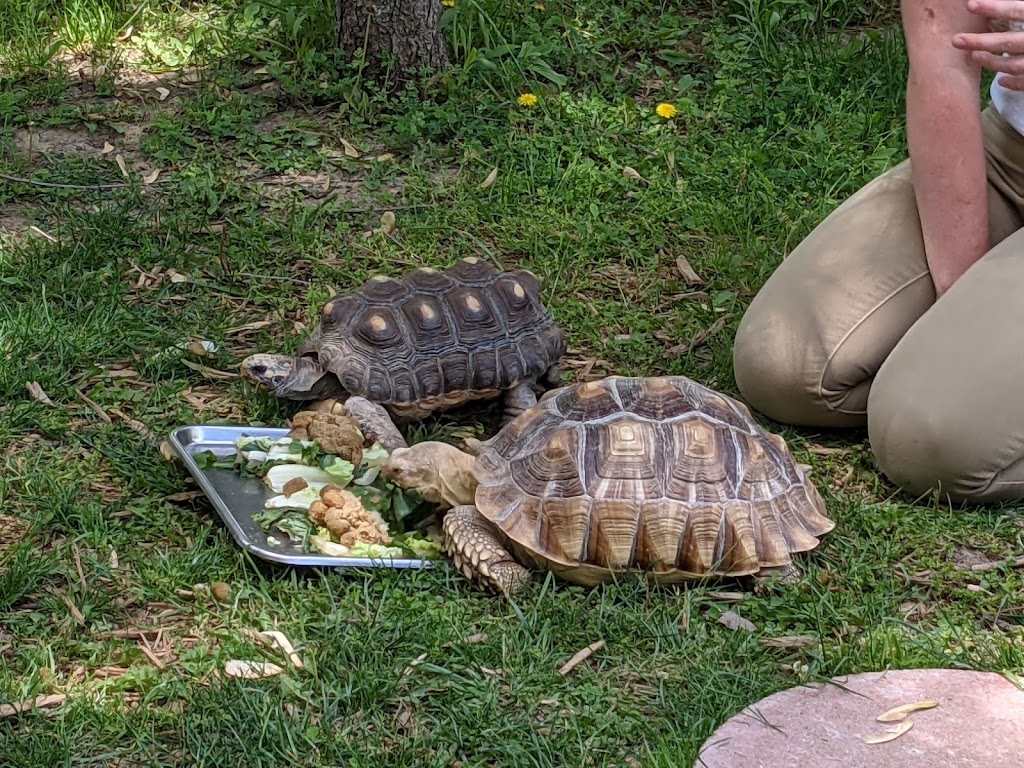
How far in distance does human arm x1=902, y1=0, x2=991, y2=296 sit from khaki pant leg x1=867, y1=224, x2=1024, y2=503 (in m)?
0.15

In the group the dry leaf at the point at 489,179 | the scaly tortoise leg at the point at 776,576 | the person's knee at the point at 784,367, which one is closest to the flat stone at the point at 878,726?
the scaly tortoise leg at the point at 776,576

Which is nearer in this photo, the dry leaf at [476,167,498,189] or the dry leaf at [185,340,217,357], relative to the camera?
the dry leaf at [185,340,217,357]

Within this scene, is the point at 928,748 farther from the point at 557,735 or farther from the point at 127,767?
the point at 127,767

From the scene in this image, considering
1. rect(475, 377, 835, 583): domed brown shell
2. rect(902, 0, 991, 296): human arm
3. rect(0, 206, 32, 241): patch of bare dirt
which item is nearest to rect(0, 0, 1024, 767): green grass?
rect(0, 206, 32, 241): patch of bare dirt

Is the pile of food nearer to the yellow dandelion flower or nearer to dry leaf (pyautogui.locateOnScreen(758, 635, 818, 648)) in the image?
dry leaf (pyautogui.locateOnScreen(758, 635, 818, 648))

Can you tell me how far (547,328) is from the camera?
4.22 m

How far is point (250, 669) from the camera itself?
9.82 feet

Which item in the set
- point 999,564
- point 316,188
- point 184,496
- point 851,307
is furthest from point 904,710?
point 316,188

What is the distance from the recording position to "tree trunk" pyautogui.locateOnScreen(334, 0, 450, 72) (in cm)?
593

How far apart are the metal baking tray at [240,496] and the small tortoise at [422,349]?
25 centimetres

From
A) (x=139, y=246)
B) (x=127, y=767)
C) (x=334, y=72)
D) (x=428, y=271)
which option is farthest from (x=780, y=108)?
(x=127, y=767)

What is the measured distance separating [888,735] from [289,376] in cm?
216

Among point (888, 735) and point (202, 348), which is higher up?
point (888, 735)

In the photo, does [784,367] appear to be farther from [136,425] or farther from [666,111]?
[666,111]
